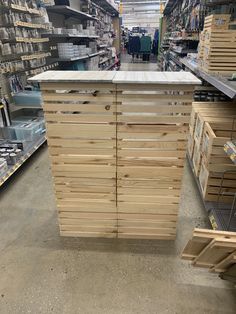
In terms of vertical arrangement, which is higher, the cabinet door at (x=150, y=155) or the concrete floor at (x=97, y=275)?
the cabinet door at (x=150, y=155)

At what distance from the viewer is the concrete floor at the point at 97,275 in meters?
1.59

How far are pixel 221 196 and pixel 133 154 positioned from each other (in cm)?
119

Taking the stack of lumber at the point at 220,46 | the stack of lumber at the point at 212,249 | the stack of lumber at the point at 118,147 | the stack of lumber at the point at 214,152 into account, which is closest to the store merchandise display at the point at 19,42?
the stack of lumber at the point at 118,147

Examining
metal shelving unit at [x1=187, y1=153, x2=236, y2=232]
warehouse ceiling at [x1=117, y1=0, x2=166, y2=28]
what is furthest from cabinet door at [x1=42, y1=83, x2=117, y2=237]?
warehouse ceiling at [x1=117, y1=0, x2=166, y2=28]

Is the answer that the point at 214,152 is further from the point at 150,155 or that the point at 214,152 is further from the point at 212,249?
the point at 212,249

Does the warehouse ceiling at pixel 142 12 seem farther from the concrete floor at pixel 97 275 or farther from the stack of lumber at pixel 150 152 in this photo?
the concrete floor at pixel 97 275

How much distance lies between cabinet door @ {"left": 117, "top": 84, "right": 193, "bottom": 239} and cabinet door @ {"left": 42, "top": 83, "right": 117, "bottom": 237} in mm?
79

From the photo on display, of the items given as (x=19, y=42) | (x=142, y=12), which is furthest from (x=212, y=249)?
(x=142, y=12)

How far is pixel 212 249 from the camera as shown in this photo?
4.31 feet

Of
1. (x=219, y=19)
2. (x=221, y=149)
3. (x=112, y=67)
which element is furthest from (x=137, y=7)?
(x=221, y=149)

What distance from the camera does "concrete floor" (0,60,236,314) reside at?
159 cm

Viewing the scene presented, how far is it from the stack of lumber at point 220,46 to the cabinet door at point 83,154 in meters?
2.29

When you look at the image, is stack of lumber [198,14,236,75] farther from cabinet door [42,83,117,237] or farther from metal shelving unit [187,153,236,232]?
cabinet door [42,83,117,237]

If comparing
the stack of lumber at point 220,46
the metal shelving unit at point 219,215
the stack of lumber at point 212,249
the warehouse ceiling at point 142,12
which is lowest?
the metal shelving unit at point 219,215
